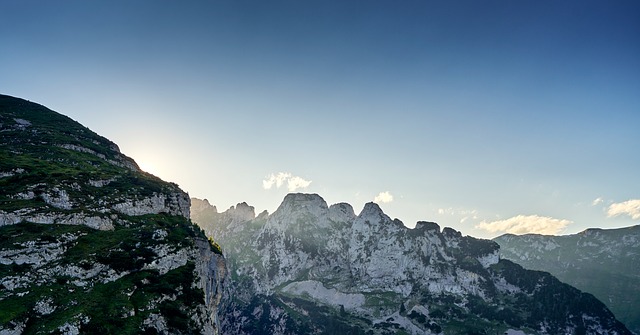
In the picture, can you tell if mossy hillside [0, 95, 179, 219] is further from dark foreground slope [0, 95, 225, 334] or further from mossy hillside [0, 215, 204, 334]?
mossy hillside [0, 215, 204, 334]

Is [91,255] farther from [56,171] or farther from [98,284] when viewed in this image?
[56,171]

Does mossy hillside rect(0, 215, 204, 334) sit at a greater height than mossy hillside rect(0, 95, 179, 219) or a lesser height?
lesser

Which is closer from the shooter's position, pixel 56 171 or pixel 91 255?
pixel 91 255

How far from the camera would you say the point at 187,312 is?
3588 inches

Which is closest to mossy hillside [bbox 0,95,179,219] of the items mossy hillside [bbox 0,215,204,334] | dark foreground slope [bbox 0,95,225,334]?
dark foreground slope [bbox 0,95,225,334]

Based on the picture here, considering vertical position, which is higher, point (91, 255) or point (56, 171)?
point (56, 171)

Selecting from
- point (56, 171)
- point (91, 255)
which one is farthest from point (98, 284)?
point (56, 171)

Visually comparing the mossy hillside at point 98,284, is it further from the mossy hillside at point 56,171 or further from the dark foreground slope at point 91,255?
the mossy hillside at point 56,171

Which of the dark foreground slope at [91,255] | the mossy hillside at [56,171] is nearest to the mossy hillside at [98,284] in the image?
the dark foreground slope at [91,255]

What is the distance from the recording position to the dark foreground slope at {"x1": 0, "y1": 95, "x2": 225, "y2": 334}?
229 ft

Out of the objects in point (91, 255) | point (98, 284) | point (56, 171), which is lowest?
point (98, 284)

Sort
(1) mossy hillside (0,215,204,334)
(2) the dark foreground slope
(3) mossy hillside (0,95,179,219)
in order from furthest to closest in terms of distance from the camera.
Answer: (3) mossy hillside (0,95,179,219) < (2) the dark foreground slope < (1) mossy hillside (0,215,204,334)

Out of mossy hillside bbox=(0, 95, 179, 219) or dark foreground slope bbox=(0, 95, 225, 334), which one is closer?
dark foreground slope bbox=(0, 95, 225, 334)

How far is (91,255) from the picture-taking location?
3460 inches
